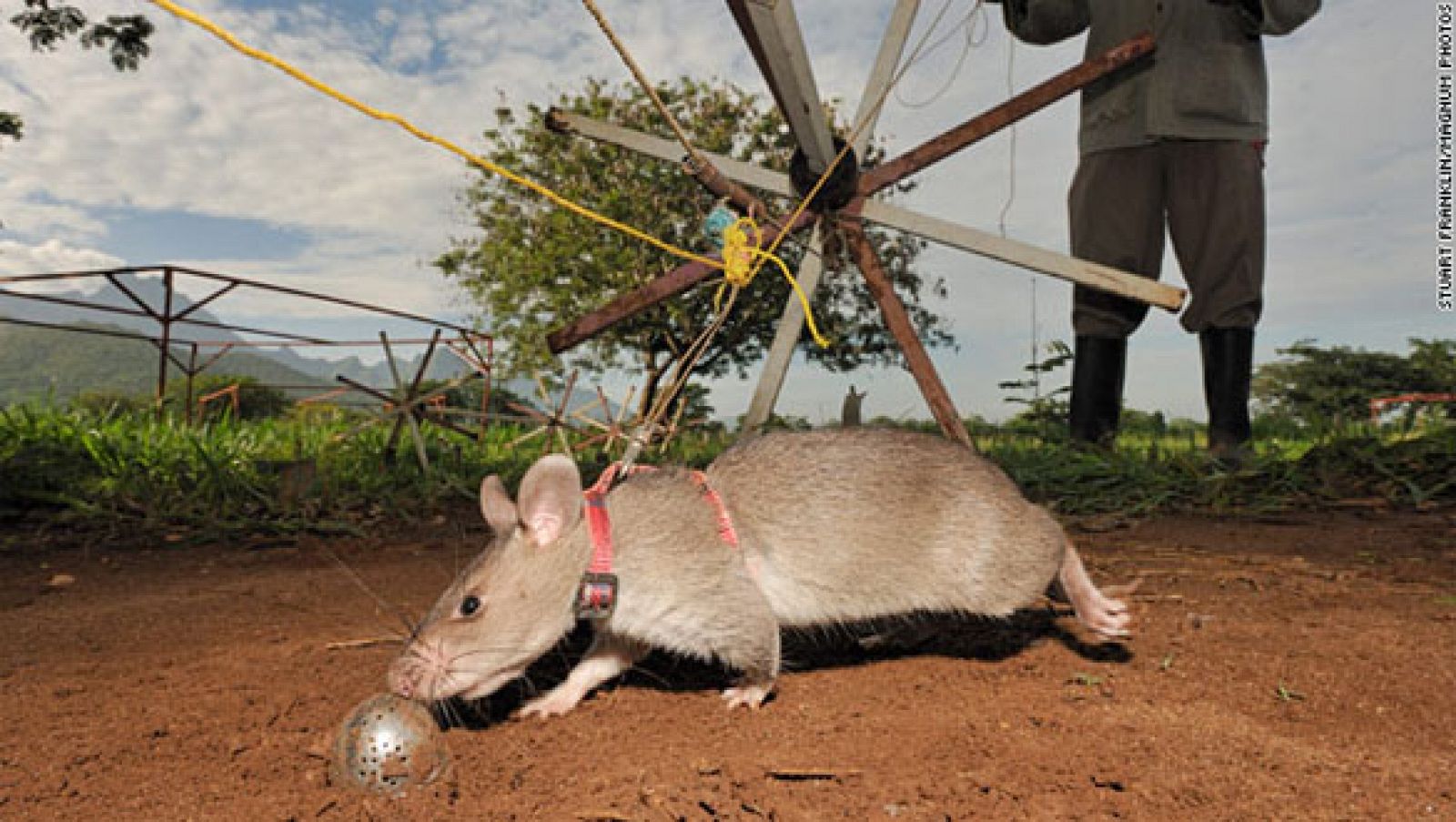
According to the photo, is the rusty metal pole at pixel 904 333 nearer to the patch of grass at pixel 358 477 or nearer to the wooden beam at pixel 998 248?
the wooden beam at pixel 998 248

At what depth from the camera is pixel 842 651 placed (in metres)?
2.81

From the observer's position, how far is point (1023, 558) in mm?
2521

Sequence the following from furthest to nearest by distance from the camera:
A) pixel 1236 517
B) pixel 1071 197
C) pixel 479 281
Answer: pixel 479 281, pixel 1071 197, pixel 1236 517

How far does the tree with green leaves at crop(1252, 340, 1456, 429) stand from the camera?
1496 cm

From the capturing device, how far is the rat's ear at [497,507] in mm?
2295

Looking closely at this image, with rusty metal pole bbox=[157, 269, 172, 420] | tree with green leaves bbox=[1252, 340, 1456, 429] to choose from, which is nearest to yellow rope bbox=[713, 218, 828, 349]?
rusty metal pole bbox=[157, 269, 172, 420]

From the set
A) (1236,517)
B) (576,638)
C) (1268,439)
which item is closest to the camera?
(576,638)

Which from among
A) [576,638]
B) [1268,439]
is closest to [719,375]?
[1268,439]

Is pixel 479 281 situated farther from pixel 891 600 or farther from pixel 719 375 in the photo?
pixel 891 600

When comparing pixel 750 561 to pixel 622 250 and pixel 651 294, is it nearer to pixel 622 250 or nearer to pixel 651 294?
pixel 651 294

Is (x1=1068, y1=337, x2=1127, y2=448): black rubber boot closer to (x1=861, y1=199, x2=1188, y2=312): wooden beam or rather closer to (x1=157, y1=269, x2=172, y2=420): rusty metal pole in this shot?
(x1=861, y1=199, x2=1188, y2=312): wooden beam

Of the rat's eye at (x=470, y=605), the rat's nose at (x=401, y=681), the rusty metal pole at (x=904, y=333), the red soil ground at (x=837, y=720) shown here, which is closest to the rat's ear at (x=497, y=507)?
the rat's eye at (x=470, y=605)

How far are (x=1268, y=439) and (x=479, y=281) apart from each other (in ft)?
42.4

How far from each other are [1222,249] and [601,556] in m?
4.47
